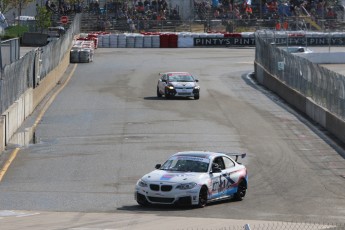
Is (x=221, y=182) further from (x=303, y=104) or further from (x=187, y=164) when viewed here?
(x=303, y=104)

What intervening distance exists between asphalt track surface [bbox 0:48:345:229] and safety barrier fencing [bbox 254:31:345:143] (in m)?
0.61

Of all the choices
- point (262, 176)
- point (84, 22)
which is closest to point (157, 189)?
point (262, 176)

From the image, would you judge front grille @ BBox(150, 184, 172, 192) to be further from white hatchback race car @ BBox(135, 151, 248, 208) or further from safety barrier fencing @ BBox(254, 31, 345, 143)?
safety barrier fencing @ BBox(254, 31, 345, 143)

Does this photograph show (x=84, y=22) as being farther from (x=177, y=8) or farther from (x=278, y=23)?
(x=278, y=23)

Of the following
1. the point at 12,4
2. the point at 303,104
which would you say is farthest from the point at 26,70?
the point at 12,4

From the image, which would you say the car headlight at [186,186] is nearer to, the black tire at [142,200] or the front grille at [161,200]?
the front grille at [161,200]

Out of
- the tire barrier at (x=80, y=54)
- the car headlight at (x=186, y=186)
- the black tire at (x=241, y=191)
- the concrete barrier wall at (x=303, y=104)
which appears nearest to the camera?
the car headlight at (x=186, y=186)

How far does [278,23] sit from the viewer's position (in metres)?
80.6

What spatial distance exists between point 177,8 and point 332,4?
14.5 metres

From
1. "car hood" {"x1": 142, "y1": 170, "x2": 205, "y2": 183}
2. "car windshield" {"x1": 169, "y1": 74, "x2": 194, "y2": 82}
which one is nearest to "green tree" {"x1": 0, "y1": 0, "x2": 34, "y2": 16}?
"car windshield" {"x1": 169, "y1": 74, "x2": 194, "y2": 82}

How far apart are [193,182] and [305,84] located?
21.3 meters

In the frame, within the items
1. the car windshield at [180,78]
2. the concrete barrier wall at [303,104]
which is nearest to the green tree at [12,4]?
the concrete barrier wall at [303,104]

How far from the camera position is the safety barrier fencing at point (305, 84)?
33.8 metres

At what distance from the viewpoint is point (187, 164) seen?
22.0m
